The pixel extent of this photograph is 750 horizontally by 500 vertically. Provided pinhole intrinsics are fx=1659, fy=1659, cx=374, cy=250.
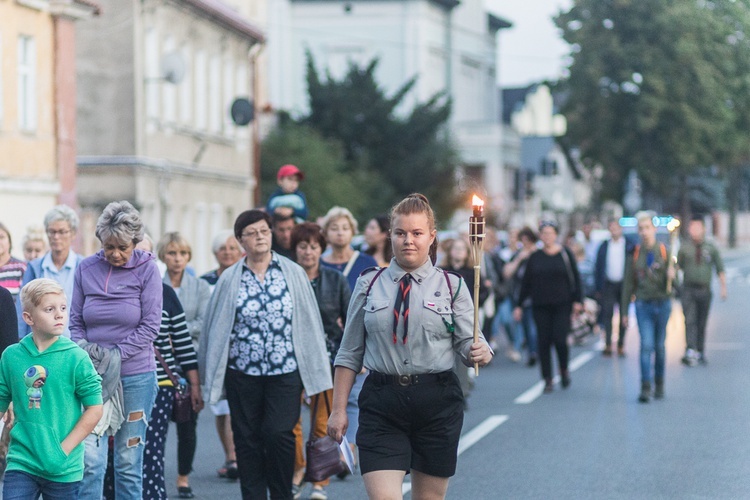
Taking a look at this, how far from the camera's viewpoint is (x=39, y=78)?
2852 cm

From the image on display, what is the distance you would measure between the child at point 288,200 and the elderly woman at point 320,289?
5.84ft

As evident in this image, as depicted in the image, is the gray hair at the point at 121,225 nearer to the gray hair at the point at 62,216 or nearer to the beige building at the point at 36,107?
the gray hair at the point at 62,216

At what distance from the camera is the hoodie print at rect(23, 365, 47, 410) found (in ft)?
22.2

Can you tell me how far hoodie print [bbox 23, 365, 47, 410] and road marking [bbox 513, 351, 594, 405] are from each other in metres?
9.27

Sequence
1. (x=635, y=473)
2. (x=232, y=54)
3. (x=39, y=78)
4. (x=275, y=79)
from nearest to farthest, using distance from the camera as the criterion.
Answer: (x=635, y=473)
(x=39, y=78)
(x=232, y=54)
(x=275, y=79)

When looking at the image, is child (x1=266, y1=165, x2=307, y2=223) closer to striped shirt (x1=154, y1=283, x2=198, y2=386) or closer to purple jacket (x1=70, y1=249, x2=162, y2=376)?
striped shirt (x1=154, y1=283, x2=198, y2=386)

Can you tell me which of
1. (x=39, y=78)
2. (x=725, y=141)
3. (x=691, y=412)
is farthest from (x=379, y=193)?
(x=691, y=412)

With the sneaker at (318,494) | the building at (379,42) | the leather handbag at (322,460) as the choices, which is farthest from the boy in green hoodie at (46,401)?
the building at (379,42)

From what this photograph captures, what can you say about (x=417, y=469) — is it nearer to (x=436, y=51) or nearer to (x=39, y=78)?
(x=39, y=78)

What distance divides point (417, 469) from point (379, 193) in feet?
137

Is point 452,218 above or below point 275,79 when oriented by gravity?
below

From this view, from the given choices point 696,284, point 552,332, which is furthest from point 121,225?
point 696,284

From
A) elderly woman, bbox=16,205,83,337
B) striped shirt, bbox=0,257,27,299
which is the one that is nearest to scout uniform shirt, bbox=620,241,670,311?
elderly woman, bbox=16,205,83,337

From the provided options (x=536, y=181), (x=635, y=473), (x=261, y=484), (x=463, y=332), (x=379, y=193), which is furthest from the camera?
(x=536, y=181)
